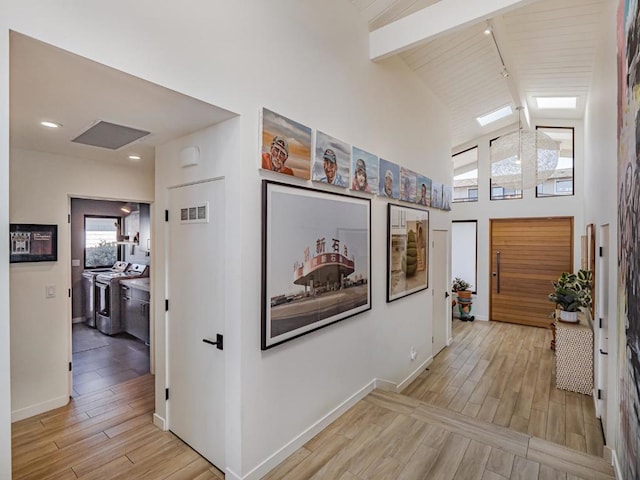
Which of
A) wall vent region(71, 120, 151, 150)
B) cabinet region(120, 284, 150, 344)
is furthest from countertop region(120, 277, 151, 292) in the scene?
wall vent region(71, 120, 151, 150)

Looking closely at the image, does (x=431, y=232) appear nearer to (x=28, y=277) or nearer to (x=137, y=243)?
(x=28, y=277)

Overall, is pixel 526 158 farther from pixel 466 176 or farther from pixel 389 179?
pixel 466 176

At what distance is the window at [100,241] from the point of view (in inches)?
249

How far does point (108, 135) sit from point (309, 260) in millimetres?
1791

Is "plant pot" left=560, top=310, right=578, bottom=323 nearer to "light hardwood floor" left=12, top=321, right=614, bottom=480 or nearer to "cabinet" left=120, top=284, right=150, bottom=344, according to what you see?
"light hardwood floor" left=12, top=321, right=614, bottom=480

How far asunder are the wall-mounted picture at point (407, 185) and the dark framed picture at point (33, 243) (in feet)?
11.8

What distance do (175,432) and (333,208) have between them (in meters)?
2.22

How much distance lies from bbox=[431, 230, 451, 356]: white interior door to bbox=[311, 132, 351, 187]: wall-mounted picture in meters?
2.77

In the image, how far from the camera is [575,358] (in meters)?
4.02

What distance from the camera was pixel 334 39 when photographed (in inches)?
111

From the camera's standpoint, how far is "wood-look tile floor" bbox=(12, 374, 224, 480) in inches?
87.8

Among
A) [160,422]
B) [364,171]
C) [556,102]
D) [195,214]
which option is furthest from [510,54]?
[160,422]

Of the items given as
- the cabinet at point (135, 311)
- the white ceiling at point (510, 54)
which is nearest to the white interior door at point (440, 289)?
the white ceiling at point (510, 54)

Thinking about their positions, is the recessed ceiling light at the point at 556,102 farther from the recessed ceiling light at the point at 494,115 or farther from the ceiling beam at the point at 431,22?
the ceiling beam at the point at 431,22
